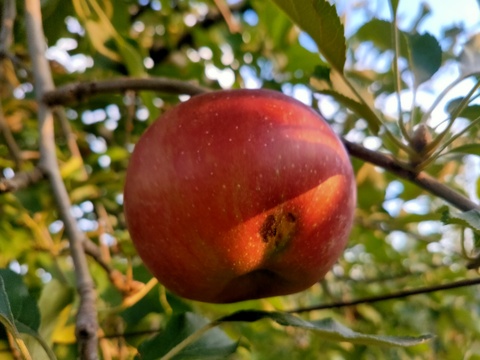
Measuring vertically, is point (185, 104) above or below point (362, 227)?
above

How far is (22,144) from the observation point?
148cm

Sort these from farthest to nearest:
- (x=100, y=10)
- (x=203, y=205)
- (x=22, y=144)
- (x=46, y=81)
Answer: (x=22, y=144)
(x=100, y=10)
(x=46, y=81)
(x=203, y=205)

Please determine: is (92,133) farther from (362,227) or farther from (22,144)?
(362,227)

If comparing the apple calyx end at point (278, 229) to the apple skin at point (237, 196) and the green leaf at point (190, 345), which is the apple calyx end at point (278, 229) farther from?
the green leaf at point (190, 345)

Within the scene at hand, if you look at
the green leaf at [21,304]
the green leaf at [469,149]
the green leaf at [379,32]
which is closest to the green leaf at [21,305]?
the green leaf at [21,304]

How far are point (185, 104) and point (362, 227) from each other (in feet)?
2.73

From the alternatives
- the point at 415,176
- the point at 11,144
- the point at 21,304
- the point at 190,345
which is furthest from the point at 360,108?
the point at 11,144

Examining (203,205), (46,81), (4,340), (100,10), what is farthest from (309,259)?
(100,10)

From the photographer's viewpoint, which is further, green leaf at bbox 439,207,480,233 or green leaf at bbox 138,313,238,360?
green leaf at bbox 138,313,238,360

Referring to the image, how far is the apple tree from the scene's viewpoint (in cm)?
59

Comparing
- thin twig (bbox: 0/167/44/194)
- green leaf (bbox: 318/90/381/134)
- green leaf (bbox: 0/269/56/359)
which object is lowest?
green leaf (bbox: 0/269/56/359)

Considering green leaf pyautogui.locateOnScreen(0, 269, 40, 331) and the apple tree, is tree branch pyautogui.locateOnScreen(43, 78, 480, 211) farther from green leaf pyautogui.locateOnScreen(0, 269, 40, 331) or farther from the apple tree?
green leaf pyautogui.locateOnScreen(0, 269, 40, 331)

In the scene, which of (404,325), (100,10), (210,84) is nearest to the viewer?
(100,10)

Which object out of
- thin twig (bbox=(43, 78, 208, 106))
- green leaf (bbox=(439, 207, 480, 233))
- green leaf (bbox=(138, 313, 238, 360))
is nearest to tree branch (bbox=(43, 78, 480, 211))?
thin twig (bbox=(43, 78, 208, 106))
